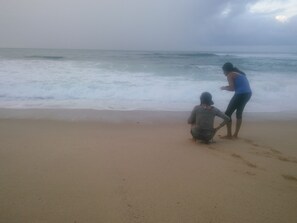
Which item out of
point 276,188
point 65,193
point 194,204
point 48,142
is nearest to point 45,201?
point 65,193

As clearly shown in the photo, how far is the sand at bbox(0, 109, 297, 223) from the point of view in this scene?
269 centimetres

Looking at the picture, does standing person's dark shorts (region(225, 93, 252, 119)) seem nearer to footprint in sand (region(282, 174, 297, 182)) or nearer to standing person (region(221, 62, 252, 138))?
standing person (region(221, 62, 252, 138))

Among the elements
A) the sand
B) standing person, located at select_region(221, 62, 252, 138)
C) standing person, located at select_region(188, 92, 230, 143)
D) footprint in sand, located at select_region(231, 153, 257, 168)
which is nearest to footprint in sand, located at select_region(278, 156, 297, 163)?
the sand

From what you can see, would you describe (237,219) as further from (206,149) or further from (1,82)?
(1,82)

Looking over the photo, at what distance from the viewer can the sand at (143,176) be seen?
106 inches

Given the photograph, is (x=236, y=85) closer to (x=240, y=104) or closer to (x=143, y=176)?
(x=240, y=104)

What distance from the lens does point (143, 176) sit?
11.4 feet

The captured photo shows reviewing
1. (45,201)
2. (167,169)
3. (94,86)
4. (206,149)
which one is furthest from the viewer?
(94,86)

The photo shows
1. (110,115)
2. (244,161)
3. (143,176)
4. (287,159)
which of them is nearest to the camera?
(143,176)

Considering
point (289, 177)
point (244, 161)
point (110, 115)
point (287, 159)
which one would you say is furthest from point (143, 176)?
point (110, 115)

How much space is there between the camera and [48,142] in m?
4.86

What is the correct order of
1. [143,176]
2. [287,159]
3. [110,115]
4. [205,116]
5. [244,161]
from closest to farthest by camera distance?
1. [143,176]
2. [244,161]
3. [287,159]
4. [205,116]
5. [110,115]

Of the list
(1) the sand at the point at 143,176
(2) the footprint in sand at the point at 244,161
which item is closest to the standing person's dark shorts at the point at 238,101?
(1) the sand at the point at 143,176

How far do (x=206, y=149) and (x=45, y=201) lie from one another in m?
2.70
